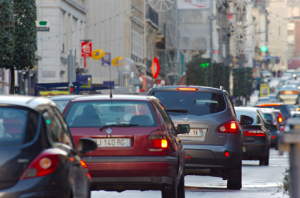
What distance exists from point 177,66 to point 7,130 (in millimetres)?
63060

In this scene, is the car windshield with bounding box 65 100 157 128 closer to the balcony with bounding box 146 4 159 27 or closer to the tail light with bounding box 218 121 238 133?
the tail light with bounding box 218 121 238 133

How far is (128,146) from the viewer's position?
8.54 meters

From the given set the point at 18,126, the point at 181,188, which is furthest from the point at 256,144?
the point at 18,126

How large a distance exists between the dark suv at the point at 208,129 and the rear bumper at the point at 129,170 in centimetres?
285

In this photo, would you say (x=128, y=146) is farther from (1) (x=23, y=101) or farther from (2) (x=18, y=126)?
(2) (x=18, y=126)

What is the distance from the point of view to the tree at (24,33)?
2603cm

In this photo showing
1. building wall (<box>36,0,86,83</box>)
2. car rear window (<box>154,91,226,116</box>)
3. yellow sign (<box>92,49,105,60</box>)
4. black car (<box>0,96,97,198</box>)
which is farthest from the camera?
yellow sign (<box>92,49,105,60</box>)

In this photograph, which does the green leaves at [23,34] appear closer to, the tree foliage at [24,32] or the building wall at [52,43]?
the tree foliage at [24,32]

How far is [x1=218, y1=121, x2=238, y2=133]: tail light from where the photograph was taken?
1127 centimetres

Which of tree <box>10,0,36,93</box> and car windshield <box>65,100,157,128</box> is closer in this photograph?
car windshield <box>65,100,157,128</box>

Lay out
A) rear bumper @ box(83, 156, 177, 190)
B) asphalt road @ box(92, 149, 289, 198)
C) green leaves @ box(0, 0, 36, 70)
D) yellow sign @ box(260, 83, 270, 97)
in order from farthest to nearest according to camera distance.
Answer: yellow sign @ box(260, 83, 270, 97) → green leaves @ box(0, 0, 36, 70) → asphalt road @ box(92, 149, 289, 198) → rear bumper @ box(83, 156, 177, 190)

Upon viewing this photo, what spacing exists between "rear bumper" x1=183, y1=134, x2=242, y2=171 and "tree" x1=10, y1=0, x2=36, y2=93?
15.9 m

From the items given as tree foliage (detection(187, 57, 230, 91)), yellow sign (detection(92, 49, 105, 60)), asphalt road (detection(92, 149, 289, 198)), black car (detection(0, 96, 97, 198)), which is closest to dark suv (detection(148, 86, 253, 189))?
asphalt road (detection(92, 149, 289, 198))

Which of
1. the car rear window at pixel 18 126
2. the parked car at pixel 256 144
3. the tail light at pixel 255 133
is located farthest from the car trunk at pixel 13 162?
the tail light at pixel 255 133
